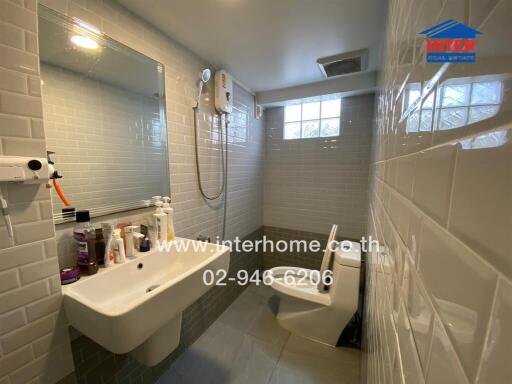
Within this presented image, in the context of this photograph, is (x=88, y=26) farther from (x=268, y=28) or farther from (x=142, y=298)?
(x=142, y=298)

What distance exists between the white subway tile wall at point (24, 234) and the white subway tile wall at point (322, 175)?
6.80 feet

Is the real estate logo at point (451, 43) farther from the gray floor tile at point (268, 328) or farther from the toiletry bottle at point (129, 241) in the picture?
the gray floor tile at point (268, 328)

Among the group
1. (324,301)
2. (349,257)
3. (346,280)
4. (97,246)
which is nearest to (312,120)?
(349,257)

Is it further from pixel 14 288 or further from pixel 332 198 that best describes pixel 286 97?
pixel 14 288

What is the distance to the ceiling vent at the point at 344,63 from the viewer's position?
1.58 meters

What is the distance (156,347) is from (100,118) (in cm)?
119

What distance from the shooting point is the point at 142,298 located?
0.77m

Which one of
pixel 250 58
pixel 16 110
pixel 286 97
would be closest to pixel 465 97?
pixel 16 110

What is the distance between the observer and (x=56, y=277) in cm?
81

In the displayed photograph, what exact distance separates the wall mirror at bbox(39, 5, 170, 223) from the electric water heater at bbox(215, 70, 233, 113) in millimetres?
482

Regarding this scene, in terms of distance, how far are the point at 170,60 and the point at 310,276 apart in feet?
6.60

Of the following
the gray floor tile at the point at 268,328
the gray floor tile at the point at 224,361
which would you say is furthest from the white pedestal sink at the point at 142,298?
the gray floor tile at the point at 268,328

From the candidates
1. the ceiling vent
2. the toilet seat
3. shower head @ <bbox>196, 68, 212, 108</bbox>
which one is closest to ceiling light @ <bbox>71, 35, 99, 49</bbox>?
shower head @ <bbox>196, 68, 212, 108</bbox>

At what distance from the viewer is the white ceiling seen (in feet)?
3.73
